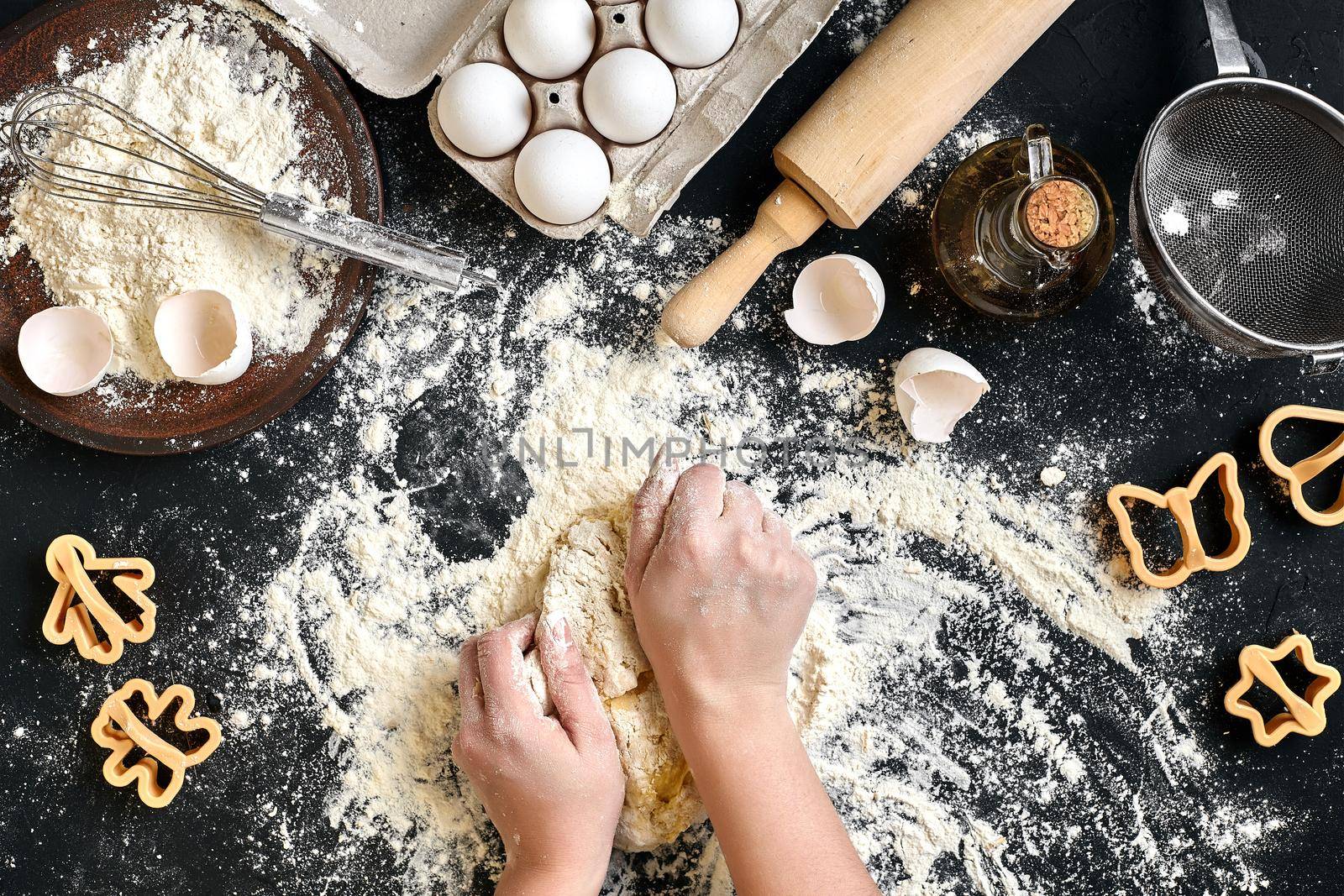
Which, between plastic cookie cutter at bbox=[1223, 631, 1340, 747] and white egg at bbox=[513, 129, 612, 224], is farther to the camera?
plastic cookie cutter at bbox=[1223, 631, 1340, 747]

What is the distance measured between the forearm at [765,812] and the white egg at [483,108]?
72 cm

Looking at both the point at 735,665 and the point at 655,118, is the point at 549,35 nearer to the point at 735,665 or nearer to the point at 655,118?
the point at 655,118

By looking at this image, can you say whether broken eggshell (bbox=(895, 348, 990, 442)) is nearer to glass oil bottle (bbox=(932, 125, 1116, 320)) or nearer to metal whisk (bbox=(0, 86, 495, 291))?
glass oil bottle (bbox=(932, 125, 1116, 320))

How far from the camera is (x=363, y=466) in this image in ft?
3.49

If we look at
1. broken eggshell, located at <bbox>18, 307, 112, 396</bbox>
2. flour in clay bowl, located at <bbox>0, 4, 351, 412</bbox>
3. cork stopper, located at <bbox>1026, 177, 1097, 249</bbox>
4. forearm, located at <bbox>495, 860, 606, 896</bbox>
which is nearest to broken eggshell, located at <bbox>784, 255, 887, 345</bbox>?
cork stopper, located at <bbox>1026, 177, 1097, 249</bbox>

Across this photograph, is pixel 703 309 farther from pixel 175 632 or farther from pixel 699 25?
pixel 175 632

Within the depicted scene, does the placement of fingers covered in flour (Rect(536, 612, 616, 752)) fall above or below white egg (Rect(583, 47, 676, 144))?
below

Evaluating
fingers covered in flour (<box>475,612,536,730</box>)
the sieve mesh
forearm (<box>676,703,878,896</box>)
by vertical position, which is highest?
the sieve mesh

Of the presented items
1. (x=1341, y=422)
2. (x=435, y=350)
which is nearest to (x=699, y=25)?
(x=435, y=350)

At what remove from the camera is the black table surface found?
1.06 metres

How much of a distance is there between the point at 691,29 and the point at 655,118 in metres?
0.10

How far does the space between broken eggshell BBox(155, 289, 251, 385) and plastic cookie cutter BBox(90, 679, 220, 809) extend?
1.34 ft

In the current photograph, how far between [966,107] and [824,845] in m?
0.89

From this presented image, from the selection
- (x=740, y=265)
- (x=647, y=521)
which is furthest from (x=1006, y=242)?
(x=647, y=521)
